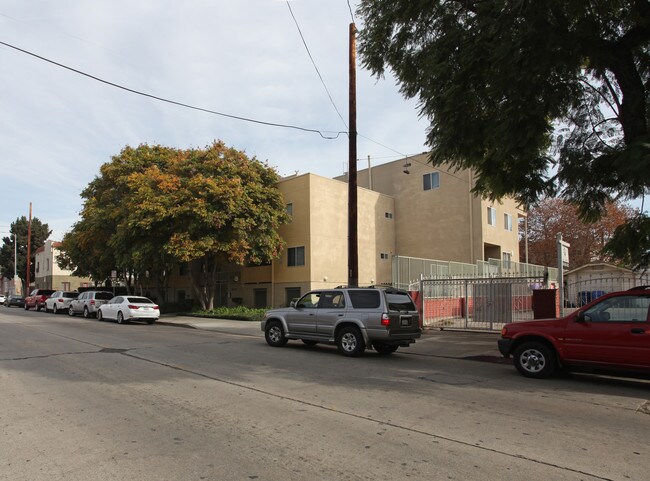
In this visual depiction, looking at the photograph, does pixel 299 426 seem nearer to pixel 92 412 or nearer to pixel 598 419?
pixel 92 412

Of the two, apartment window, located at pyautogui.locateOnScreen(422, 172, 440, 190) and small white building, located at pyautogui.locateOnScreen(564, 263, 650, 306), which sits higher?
apartment window, located at pyautogui.locateOnScreen(422, 172, 440, 190)

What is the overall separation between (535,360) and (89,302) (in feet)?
83.9

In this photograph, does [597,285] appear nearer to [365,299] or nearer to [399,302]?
[399,302]

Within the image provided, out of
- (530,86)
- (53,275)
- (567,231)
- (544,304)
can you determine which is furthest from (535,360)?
(53,275)

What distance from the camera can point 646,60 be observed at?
1058 cm

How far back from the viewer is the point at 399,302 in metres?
11.8

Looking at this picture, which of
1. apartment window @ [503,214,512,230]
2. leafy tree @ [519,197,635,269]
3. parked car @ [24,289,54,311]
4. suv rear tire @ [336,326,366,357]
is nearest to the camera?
suv rear tire @ [336,326,366,357]

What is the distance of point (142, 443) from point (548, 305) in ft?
43.9

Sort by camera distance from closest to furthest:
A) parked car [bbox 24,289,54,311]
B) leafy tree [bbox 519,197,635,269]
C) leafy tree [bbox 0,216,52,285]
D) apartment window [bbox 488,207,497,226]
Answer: apartment window [bbox 488,207,497,226]
parked car [bbox 24,289,54,311]
leafy tree [bbox 519,197,635,269]
leafy tree [bbox 0,216,52,285]

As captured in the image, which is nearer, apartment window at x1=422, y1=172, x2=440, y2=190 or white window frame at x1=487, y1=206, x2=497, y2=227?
white window frame at x1=487, y1=206, x2=497, y2=227

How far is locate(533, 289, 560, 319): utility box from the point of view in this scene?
49.2ft

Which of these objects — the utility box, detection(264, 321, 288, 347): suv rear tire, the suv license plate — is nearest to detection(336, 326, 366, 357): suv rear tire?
the suv license plate

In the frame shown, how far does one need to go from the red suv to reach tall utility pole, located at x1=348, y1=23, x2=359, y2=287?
6.22 meters

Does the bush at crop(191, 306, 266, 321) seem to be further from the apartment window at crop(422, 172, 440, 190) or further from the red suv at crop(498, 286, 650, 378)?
the red suv at crop(498, 286, 650, 378)
